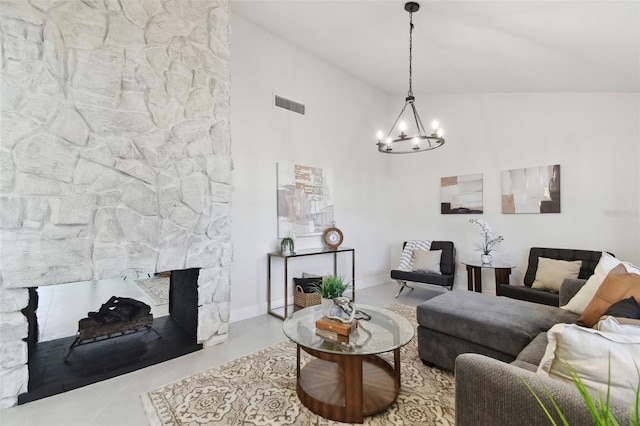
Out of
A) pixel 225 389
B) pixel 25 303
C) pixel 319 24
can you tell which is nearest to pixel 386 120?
pixel 319 24

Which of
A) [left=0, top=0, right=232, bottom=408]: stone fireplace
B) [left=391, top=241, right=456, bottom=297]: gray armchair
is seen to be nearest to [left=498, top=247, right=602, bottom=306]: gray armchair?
[left=391, top=241, right=456, bottom=297]: gray armchair

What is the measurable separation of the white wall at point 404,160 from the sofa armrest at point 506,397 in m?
2.93

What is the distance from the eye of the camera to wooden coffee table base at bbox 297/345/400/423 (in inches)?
72.6

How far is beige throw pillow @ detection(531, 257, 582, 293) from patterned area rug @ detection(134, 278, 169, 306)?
14.4 feet

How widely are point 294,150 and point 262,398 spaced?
3109mm

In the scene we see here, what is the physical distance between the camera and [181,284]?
3250mm

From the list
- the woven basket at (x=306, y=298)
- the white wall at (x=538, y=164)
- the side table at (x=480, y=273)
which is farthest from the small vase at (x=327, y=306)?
the white wall at (x=538, y=164)

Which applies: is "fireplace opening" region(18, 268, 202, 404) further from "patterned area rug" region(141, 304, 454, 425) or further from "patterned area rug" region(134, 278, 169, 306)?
"patterned area rug" region(141, 304, 454, 425)

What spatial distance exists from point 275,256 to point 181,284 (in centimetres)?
117

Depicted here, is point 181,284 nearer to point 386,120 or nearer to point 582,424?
point 582,424

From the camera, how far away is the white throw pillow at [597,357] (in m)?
1.04

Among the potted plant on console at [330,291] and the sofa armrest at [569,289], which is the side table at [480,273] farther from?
the potted plant on console at [330,291]

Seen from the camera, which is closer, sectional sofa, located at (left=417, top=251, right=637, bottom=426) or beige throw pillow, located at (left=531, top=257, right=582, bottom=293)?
sectional sofa, located at (left=417, top=251, right=637, bottom=426)

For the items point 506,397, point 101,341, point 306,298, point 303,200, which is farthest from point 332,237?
point 506,397
